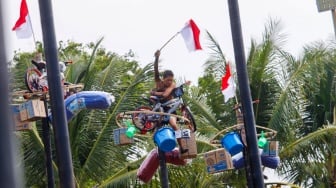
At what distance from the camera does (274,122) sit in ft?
51.1

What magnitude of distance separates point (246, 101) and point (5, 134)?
6988 mm

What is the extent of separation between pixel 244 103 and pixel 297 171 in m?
7.63

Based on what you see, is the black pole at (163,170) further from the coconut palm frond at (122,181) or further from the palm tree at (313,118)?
the palm tree at (313,118)

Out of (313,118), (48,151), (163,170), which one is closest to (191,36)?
(163,170)

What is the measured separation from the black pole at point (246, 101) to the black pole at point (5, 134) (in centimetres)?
676

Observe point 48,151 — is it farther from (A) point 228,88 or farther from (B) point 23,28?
(A) point 228,88

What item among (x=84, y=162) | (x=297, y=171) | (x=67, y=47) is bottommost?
(x=297, y=171)

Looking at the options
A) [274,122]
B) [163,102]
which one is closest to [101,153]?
[274,122]

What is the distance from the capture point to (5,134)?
4.49 feet

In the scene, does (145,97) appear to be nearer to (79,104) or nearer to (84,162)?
(84,162)

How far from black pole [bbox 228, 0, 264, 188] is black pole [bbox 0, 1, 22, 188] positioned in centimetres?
676

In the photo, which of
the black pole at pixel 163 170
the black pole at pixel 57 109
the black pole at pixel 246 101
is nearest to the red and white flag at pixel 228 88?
the black pole at pixel 246 101

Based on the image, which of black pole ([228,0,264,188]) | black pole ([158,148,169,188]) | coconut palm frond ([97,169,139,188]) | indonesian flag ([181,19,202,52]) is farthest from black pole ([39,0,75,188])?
coconut palm frond ([97,169,139,188])

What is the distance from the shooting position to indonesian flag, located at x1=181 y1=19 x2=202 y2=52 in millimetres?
9305
